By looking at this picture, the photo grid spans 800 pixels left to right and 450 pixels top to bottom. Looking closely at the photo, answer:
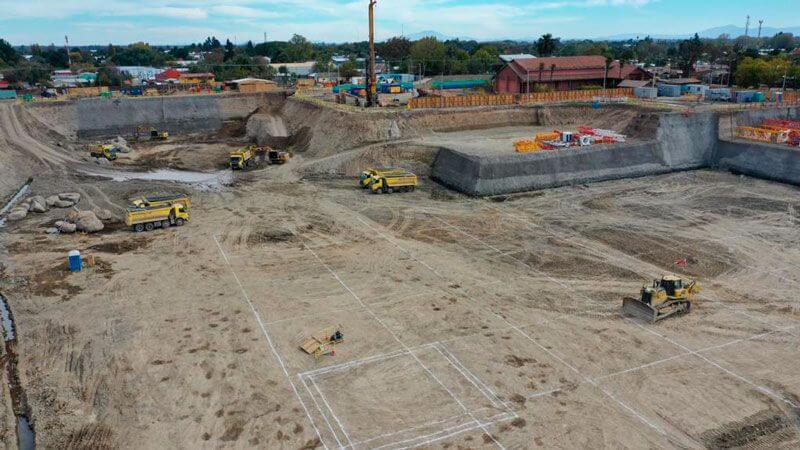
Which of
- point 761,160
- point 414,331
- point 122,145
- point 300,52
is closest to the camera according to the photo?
point 414,331

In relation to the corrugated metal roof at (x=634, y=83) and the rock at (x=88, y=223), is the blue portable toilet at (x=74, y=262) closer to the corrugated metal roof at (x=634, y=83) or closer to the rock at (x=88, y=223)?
the rock at (x=88, y=223)

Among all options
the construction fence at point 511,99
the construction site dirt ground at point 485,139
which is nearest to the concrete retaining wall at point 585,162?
the construction site dirt ground at point 485,139

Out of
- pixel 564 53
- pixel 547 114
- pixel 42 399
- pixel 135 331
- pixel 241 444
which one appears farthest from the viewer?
pixel 564 53

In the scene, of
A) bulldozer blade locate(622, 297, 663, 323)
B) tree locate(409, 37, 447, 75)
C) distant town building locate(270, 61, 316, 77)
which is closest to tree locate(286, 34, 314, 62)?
distant town building locate(270, 61, 316, 77)

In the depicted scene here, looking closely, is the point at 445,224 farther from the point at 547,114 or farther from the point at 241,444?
the point at 547,114

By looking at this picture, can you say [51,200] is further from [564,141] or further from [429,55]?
[429,55]

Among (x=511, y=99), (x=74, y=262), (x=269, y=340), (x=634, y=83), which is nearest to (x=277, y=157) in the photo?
(x=74, y=262)

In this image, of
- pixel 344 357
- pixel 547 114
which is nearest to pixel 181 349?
pixel 344 357
